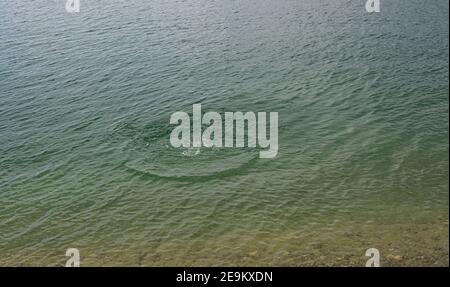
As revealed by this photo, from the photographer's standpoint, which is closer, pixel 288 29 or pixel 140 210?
pixel 140 210

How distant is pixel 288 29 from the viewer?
4141 cm

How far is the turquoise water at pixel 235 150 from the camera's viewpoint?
18594 mm

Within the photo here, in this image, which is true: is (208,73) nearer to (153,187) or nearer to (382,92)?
(382,92)

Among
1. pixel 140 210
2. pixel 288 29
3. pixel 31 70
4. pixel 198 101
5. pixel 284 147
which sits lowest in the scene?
pixel 140 210

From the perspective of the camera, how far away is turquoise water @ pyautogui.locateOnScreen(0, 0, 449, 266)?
732 inches

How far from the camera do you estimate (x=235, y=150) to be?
25141 millimetres

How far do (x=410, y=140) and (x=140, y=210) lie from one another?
12.7 metres

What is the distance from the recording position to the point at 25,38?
1866 inches

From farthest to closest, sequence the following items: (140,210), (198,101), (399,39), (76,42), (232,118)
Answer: (76,42) → (399,39) → (198,101) → (232,118) → (140,210)

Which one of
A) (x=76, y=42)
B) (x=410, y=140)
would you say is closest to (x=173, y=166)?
(x=410, y=140)

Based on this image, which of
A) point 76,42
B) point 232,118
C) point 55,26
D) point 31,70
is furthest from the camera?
point 55,26

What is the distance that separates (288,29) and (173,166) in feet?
70.4

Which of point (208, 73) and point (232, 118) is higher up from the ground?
point (208, 73)

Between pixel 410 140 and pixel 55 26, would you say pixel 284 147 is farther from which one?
pixel 55 26
